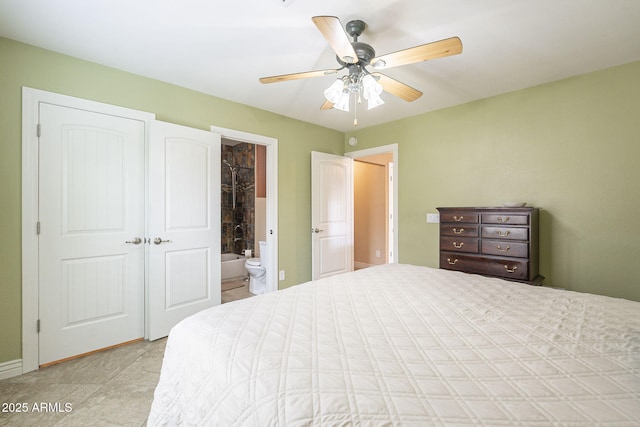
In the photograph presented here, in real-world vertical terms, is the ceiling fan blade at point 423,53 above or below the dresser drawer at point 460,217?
above

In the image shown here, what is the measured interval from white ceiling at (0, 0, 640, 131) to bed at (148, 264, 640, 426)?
1.72 m

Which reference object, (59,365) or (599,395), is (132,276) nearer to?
(59,365)

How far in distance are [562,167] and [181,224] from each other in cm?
368

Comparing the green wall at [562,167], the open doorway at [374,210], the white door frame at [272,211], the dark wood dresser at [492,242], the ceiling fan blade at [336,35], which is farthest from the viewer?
the open doorway at [374,210]

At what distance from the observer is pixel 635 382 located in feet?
2.41

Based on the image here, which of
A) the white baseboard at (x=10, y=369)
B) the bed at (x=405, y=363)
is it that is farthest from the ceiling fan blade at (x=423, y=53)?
the white baseboard at (x=10, y=369)

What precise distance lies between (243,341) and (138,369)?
174cm

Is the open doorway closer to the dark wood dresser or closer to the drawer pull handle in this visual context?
the dark wood dresser

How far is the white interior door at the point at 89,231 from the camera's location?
2129 millimetres

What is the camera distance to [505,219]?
2555mm

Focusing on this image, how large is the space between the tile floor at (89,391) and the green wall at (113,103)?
33 centimetres

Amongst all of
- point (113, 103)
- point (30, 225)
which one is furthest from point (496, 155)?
point (30, 225)

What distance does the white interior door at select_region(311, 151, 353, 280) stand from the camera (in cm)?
380

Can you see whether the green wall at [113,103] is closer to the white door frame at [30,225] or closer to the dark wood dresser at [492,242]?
the white door frame at [30,225]
